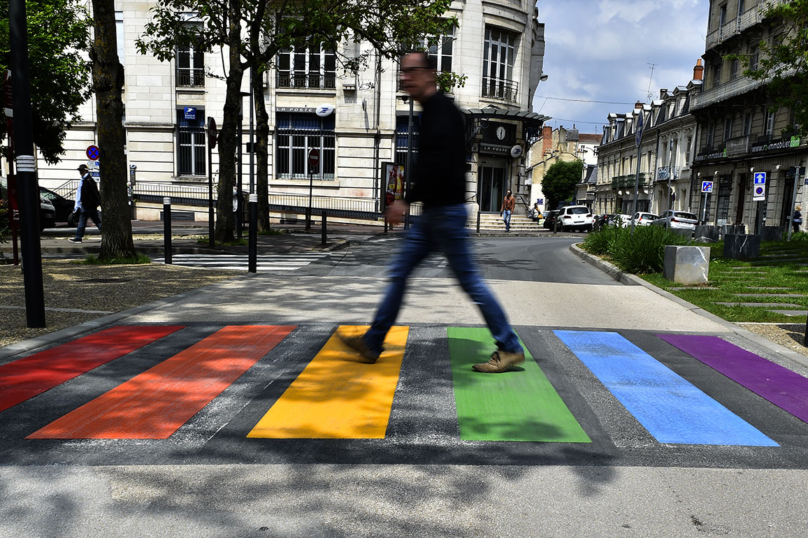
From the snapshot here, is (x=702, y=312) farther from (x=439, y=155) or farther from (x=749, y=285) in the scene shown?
(x=439, y=155)

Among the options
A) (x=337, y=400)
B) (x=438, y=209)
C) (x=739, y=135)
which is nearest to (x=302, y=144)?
(x=739, y=135)

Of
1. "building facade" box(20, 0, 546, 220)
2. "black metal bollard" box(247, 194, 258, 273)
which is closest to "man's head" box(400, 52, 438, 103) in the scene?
"black metal bollard" box(247, 194, 258, 273)

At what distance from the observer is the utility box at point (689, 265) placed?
33.2 ft

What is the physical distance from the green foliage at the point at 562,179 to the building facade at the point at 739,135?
43.3 metres

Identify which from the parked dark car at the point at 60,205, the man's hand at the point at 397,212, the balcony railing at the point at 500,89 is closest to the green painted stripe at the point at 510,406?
the man's hand at the point at 397,212

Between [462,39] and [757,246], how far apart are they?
21.5 meters

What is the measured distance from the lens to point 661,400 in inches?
158

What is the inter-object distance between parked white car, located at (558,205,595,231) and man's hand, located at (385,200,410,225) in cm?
3499

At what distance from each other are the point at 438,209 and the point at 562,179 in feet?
298

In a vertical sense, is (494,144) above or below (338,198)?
above

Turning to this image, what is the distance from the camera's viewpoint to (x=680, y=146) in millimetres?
52344

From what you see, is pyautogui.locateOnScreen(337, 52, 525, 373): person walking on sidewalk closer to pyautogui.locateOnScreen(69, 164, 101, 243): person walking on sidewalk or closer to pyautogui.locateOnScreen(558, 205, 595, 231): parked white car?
pyautogui.locateOnScreen(69, 164, 101, 243): person walking on sidewalk

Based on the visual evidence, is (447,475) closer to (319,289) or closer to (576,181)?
(319,289)

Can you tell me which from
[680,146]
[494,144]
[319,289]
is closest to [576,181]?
[680,146]
